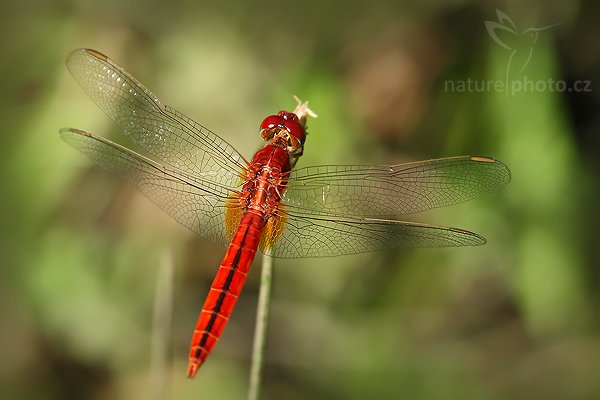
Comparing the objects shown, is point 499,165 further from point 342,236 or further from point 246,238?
point 246,238

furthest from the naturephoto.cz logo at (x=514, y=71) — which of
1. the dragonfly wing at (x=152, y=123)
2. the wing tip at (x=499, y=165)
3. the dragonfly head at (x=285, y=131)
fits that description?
the dragonfly wing at (x=152, y=123)

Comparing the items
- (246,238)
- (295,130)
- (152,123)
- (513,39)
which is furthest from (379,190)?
(513,39)

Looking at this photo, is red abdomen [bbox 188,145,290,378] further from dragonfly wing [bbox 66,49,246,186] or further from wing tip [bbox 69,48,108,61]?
wing tip [bbox 69,48,108,61]

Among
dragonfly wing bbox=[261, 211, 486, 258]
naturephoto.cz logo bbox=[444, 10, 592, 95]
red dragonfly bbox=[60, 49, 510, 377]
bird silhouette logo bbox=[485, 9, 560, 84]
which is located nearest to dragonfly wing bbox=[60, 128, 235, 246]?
red dragonfly bbox=[60, 49, 510, 377]

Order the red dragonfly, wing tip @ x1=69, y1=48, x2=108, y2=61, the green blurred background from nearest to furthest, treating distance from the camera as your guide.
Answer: the red dragonfly, wing tip @ x1=69, y1=48, x2=108, y2=61, the green blurred background

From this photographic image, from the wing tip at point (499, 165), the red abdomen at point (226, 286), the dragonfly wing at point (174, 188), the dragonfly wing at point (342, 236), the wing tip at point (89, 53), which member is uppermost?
the wing tip at point (89, 53)

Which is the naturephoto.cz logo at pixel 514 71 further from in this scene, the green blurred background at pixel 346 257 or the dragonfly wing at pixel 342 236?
the dragonfly wing at pixel 342 236

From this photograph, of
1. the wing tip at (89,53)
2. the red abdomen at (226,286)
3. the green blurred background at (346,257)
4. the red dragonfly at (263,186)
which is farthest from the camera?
the green blurred background at (346,257)

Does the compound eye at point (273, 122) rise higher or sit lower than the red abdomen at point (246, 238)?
higher
